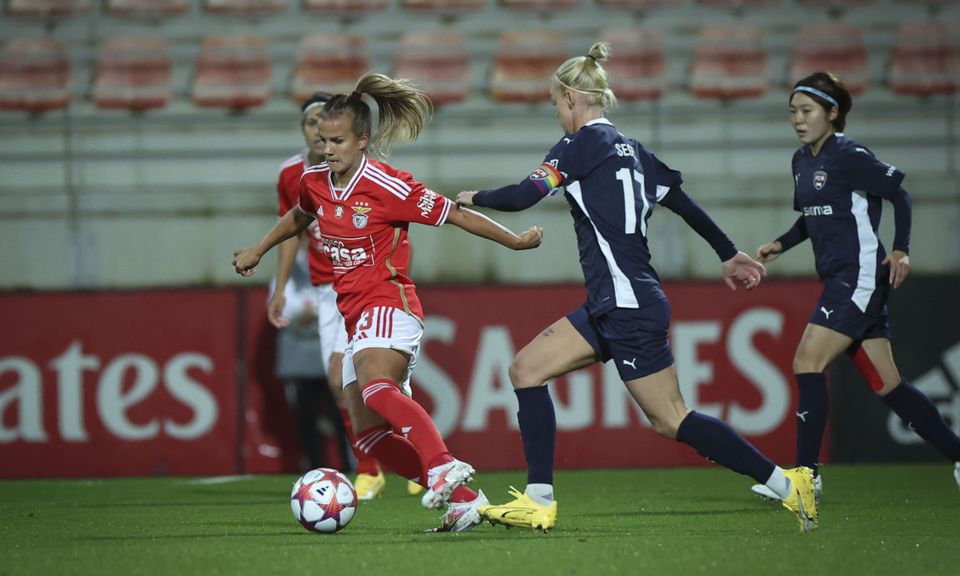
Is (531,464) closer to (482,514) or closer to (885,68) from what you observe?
(482,514)

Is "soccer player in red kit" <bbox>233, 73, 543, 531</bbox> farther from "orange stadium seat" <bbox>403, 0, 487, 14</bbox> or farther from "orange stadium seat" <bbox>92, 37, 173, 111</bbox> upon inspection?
"orange stadium seat" <bbox>403, 0, 487, 14</bbox>

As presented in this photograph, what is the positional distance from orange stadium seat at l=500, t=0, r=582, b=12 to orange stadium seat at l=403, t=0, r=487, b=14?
23 cm

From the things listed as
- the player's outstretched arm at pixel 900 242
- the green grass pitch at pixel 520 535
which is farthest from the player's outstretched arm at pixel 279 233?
the player's outstretched arm at pixel 900 242

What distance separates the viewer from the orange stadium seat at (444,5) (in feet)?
39.1

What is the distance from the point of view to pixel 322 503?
16.3 ft

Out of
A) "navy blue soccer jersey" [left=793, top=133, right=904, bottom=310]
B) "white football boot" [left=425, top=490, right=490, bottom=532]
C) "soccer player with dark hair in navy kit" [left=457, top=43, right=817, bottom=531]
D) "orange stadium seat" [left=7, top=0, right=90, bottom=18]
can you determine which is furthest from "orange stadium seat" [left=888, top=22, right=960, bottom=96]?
"white football boot" [left=425, top=490, right=490, bottom=532]

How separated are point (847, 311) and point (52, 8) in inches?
329

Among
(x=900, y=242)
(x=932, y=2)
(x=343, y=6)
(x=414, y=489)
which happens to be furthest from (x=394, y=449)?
(x=932, y=2)

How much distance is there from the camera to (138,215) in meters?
10.1

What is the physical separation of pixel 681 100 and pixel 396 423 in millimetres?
7177

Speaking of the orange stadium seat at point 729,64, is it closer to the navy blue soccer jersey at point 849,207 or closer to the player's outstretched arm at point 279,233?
the navy blue soccer jersey at point 849,207

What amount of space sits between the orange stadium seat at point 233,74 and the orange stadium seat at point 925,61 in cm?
534

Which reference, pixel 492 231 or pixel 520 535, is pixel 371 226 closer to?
pixel 492 231

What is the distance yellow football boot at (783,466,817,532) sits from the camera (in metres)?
4.84
